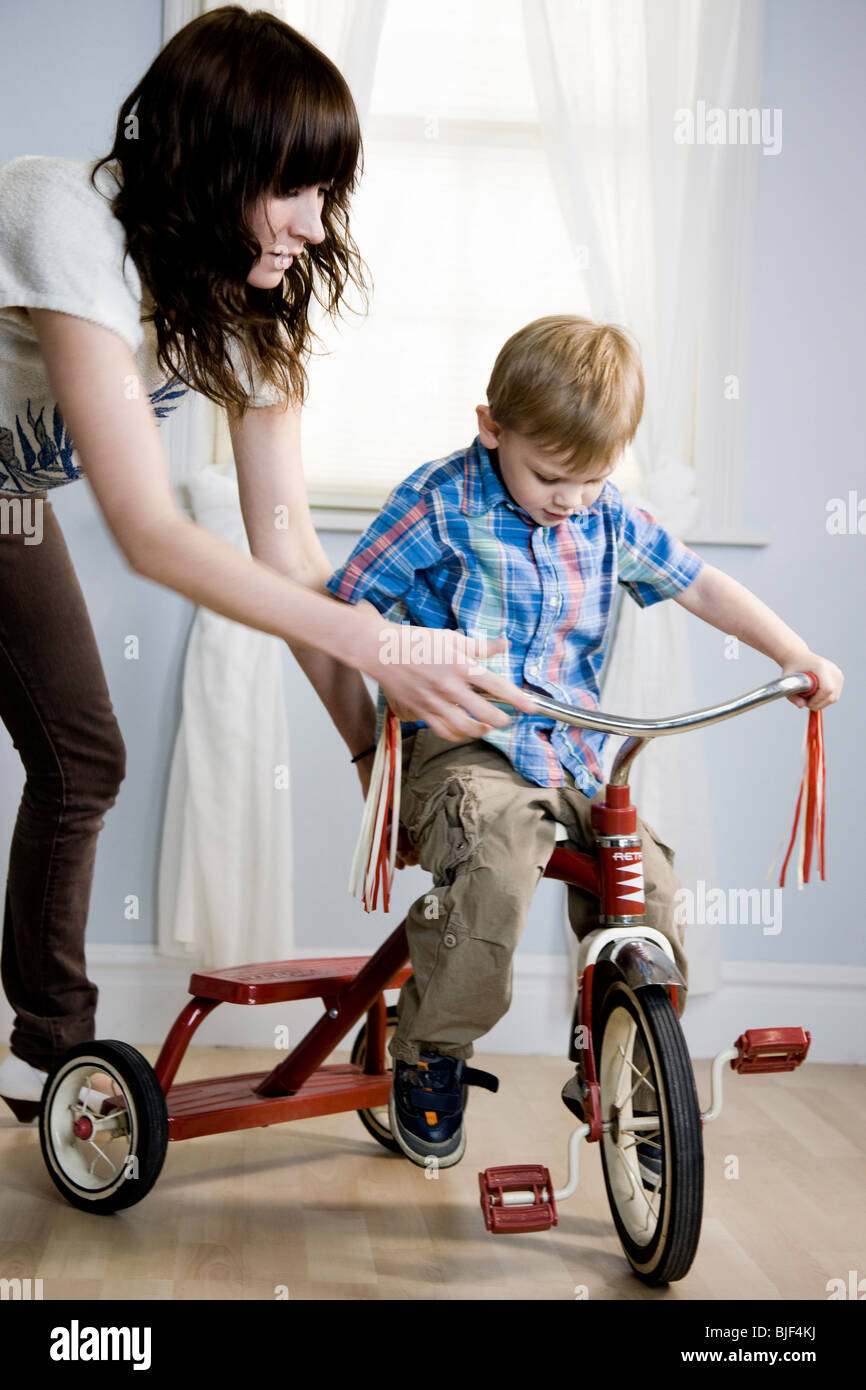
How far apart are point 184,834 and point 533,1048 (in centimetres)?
74

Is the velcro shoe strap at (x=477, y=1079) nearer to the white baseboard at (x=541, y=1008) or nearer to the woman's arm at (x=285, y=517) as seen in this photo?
the woman's arm at (x=285, y=517)

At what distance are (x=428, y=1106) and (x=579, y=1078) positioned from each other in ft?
0.56

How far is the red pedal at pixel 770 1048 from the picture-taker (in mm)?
1443

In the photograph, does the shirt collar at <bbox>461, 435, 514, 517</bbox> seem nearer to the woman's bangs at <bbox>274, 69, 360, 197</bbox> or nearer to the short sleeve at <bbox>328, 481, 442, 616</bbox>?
the short sleeve at <bbox>328, 481, 442, 616</bbox>

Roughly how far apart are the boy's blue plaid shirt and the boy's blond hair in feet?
0.41

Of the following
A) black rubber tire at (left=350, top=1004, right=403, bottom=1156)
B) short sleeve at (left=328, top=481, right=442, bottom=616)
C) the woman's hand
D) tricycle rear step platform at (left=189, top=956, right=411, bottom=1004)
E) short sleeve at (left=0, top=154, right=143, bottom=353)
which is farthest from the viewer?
black rubber tire at (left=350, top=1004, right=403, bottom=1156)

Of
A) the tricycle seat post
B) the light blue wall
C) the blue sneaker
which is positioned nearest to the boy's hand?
the tricycle seat post

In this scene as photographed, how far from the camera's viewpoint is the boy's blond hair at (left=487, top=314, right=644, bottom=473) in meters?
1.42

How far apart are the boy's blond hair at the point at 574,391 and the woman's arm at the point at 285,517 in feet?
0.84

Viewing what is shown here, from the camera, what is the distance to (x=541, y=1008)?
2420 mm

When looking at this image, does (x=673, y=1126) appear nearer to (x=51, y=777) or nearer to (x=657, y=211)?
(x=51, y=777)
